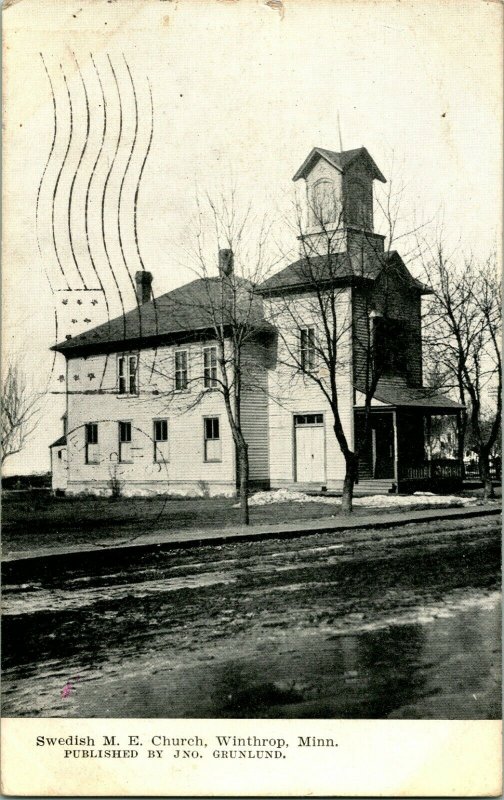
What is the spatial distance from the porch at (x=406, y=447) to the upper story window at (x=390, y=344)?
116 cm

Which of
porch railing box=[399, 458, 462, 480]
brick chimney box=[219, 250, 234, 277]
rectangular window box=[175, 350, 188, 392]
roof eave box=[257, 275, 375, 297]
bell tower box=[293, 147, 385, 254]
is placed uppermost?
bell tower box=[293, 147, 385, 254]

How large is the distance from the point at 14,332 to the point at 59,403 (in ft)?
7.82

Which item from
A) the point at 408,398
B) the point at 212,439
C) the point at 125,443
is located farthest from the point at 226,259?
the point at 125,443

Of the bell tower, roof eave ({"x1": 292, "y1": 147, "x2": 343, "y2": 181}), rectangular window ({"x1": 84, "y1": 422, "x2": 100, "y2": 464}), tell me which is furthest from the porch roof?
roof eave ({"x1": 292, "y1": 147, "x2": 343, "y2": 181})

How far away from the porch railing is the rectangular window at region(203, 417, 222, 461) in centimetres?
626

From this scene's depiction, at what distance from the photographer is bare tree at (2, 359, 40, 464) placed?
787cm

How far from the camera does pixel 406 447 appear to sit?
98.0 feet

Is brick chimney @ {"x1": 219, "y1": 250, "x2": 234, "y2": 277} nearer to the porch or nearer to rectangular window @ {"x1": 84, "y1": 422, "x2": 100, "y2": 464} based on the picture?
the porch

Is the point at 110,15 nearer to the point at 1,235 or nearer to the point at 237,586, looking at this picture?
the point at 1,235

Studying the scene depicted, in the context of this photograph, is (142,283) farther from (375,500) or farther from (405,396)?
(405,396)

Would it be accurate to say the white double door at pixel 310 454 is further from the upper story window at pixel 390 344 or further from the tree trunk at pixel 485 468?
the tree trunk at pixel 485 468

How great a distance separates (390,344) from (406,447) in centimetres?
708

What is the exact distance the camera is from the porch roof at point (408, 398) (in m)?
27.7

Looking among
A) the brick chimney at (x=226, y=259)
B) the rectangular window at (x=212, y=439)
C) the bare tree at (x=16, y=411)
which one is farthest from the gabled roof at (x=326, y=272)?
the bare tree at (x=16, y=411)
